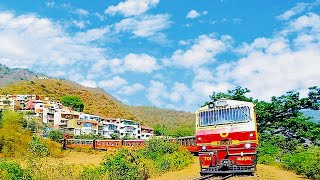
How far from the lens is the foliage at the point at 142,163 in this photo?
16.1 metres

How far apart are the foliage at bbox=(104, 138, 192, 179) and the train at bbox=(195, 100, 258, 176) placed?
9.41ft

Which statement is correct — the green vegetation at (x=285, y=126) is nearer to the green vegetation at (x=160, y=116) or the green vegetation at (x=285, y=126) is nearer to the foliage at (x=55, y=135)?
the foliage at (x=55, y=135)

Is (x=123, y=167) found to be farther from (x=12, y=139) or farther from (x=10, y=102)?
(x=10, y=102)

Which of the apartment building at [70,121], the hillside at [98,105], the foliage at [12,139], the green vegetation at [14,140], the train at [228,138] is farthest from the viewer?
the hillside at [98,105]

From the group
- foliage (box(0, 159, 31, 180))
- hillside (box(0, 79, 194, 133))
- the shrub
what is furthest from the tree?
foliage (box(0, 159, 31, 180))

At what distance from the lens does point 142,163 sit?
18.6 metres

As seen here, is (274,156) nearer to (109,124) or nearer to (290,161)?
(290,161)

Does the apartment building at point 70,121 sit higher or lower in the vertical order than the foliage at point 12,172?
higher

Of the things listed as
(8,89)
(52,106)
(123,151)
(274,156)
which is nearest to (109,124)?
(52,106)

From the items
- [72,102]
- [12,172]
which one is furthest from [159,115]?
[12,172]

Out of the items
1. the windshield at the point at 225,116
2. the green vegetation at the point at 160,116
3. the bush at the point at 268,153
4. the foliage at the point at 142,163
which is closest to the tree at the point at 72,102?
the green vegetation at the point at 160,116

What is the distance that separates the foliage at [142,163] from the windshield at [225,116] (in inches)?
134

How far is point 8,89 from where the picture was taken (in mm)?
121312

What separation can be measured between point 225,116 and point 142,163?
4.64 metres
